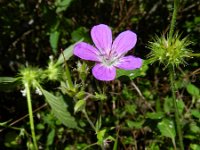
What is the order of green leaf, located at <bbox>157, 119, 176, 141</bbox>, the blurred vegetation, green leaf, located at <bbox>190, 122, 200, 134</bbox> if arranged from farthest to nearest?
the blurred vegetation
green leaf, located at <bbox>190, 122, 200, 134</bbox>
green leaf, located at <bbox>157, 119, 176, 141</bbox>

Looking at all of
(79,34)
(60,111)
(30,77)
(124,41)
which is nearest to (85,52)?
(124,41)

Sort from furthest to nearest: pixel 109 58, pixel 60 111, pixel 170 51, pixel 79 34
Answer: pixel 79 34 → pixel 60 111 → pixel 109 58 → pixel 170 51

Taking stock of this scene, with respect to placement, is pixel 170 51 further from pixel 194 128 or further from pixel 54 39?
pixel 54 39

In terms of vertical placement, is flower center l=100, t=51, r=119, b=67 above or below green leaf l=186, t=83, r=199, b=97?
above

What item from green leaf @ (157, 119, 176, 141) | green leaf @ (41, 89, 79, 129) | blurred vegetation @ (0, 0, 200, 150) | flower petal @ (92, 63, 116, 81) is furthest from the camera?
blurred vegetation @ (0, 0, 200, 150)

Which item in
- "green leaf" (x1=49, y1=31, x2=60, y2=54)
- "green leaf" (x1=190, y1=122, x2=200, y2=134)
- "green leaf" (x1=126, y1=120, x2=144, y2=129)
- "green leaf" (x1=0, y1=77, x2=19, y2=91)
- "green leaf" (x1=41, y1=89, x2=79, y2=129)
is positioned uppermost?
"green leaf" (x1=49, y1=31, x2=60, y2=54)

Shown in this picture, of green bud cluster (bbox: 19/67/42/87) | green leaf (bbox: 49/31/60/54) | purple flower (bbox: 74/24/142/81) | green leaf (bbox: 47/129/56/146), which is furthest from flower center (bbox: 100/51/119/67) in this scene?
green leaf (bbox: 47/129/56/146)

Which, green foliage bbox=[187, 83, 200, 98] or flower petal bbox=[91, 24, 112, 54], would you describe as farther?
green foliage bbox=[187, 83, 200, 98]

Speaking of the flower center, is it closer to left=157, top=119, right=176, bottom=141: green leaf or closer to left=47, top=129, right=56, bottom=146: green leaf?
left=157, top=119, right=176, bottom=141: green leaf
